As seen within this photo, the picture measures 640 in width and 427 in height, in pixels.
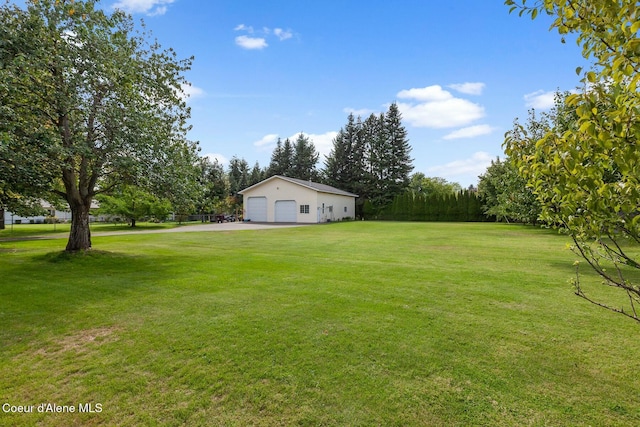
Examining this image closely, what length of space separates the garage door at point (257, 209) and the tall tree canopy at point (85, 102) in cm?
2438

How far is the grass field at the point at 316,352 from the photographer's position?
2816 millimetres

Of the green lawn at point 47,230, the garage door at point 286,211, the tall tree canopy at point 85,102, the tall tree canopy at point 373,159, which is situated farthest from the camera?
the tall tree canopy at point 373,159

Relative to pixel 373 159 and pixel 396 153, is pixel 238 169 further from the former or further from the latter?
pixel 396 153

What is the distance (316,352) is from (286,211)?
32.4 metres

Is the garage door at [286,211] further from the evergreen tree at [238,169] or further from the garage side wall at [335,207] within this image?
the evergreen tree at [238,169]

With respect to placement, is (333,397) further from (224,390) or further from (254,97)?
(254,97)

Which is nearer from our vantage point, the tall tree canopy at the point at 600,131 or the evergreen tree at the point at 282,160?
the tall tree canopy at the point at 600,131

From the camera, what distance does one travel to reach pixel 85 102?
A: 9773mm

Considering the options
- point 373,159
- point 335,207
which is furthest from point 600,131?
point 373,159

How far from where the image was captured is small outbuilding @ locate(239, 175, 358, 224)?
115 feet

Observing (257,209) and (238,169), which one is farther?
(238,169)

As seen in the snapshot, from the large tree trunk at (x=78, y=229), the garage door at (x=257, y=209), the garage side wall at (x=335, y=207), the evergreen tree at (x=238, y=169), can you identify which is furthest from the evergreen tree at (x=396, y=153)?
the large tree trunk at (x=78, y=229)

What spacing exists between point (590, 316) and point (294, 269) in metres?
6.14

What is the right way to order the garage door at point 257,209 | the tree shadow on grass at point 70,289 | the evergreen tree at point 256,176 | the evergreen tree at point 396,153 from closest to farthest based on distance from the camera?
the tree shadow on grass at point 70,289 < the garage door at point 257,209 < the evergreen tree at point 396,153 < the evergreen tree at point 256,176
